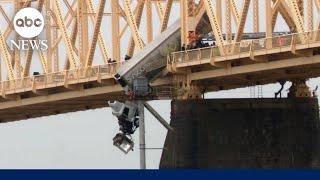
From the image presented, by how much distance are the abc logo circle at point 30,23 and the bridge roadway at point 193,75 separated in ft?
17.3

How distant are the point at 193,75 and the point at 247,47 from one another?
Answer: 6921mm

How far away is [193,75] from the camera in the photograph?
3529 inches

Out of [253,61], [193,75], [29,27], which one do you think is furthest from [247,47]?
[29,27]

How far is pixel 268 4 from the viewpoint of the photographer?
8638 centimetres

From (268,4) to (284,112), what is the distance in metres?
7.00

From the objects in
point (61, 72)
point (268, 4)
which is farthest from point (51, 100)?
point (268, 4)

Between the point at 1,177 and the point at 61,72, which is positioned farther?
the point at 61,72

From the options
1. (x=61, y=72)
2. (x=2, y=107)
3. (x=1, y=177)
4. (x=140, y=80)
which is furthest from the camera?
(x=2, y=107)

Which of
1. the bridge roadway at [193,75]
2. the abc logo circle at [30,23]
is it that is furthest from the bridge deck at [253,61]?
the abc logo circle at [30,23]

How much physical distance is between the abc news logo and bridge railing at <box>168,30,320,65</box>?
1161 inches

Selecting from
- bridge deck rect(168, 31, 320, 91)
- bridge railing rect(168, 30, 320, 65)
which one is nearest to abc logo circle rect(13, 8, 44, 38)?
bridge deck rect(168, 31, 320, 91)

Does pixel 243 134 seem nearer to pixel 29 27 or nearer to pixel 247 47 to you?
pixel 247 47

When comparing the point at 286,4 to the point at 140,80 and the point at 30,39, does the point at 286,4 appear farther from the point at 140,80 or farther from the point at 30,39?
the point at 30,39

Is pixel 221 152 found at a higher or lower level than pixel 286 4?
lower
